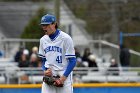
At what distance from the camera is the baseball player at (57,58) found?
25.1 feet

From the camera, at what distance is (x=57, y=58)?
7746 mm

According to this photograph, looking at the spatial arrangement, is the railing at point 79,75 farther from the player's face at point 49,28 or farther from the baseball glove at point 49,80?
the player's face at point 49,28

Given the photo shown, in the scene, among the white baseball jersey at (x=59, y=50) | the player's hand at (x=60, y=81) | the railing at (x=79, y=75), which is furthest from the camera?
the railing at (x=79, y=75)

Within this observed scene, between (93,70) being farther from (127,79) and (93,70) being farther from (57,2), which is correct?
(57,2)

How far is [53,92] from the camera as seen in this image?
7777 mm

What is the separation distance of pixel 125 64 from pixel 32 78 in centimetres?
415

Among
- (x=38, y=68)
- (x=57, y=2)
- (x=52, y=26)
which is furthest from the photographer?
(x=57, y=2)

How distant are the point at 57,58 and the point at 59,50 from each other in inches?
4.5

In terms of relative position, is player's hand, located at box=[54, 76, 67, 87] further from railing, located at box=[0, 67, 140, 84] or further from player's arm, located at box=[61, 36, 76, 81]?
railing, located at box=[0, 67, 140, 84]

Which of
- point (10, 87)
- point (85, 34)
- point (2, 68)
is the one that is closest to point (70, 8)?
point (85, 34)

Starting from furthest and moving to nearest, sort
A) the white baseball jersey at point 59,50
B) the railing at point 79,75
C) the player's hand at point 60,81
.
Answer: the railing at point 79,75, the white baseball jersey at point 59,50, the player's hand at point 60,81

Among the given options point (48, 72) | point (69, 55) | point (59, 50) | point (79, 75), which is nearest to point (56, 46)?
point (59, 50)

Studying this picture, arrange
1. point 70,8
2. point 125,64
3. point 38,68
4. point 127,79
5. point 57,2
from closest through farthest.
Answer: point 127,79 → point 38,68 → point 125,64 → point 57,2 → point 70,8

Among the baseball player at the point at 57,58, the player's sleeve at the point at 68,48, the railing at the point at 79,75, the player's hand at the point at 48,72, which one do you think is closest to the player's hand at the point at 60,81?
the baseball player at the point at 57,58
